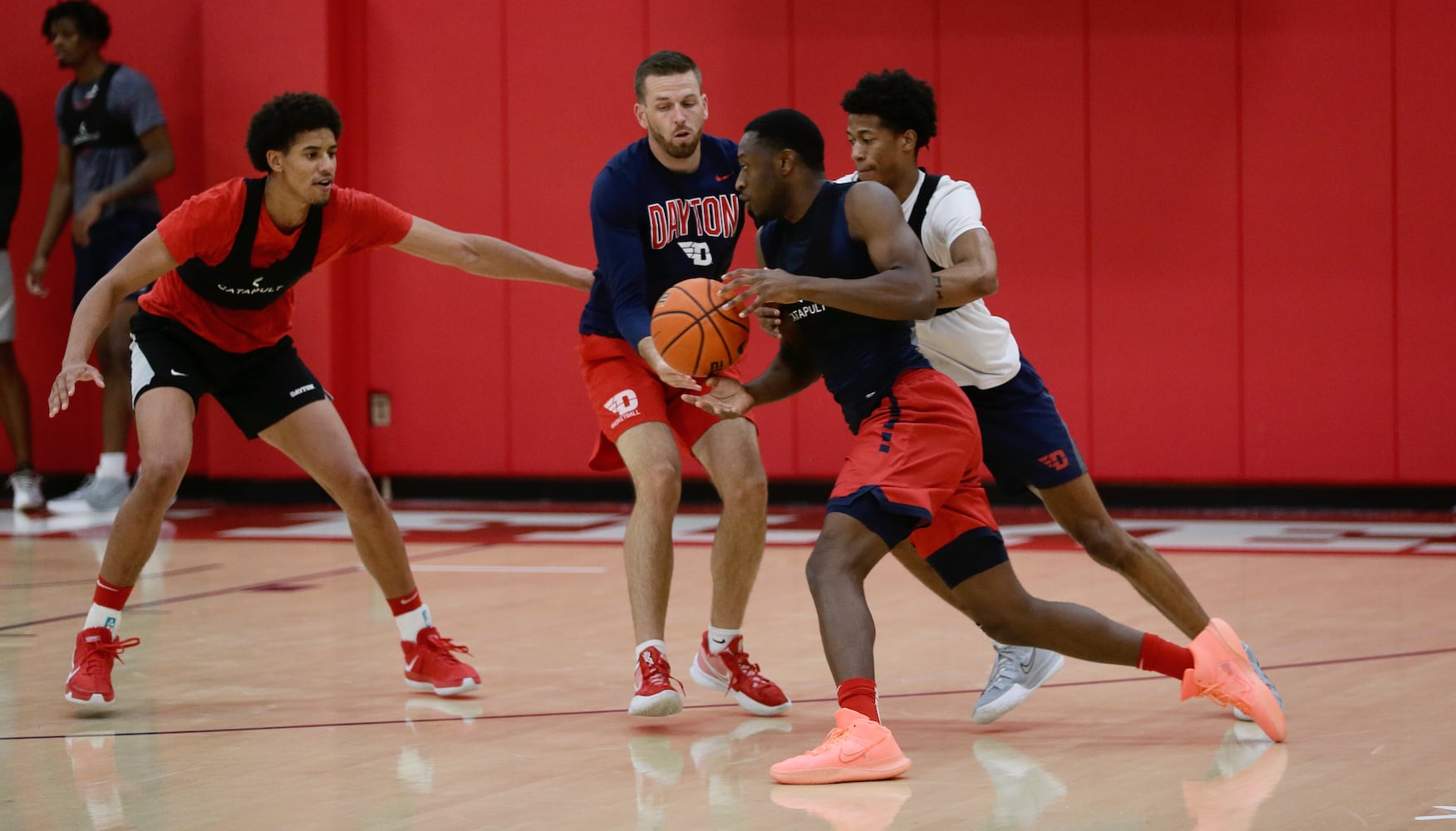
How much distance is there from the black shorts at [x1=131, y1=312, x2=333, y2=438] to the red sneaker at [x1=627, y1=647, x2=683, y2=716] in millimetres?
1423

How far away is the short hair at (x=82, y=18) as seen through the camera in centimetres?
1009

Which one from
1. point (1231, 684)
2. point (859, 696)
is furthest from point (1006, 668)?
point (859, 696)

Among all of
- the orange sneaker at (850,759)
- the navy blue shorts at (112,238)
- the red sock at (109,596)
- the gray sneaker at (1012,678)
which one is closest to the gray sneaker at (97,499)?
the navy blue shorts at (112,238)

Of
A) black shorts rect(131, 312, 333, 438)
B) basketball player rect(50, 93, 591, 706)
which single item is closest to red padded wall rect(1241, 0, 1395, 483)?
basketball player rect(50, 93, 591, 706)

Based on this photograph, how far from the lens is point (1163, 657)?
174 inches

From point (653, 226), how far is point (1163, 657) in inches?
72.9

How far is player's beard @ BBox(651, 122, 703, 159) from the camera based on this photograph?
16.5 ft

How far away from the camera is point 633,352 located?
5.18m

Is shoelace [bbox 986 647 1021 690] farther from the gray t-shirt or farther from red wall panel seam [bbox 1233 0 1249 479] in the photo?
the gray t-shirt

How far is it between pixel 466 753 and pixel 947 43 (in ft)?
21.8

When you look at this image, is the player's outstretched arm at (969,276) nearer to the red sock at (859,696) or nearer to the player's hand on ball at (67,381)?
the red sock at (859,696)

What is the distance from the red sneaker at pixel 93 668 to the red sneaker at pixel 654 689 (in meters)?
1.52

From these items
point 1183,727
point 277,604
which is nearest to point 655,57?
point 1183,727

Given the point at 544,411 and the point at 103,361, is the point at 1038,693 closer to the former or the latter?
the point at 544,411
